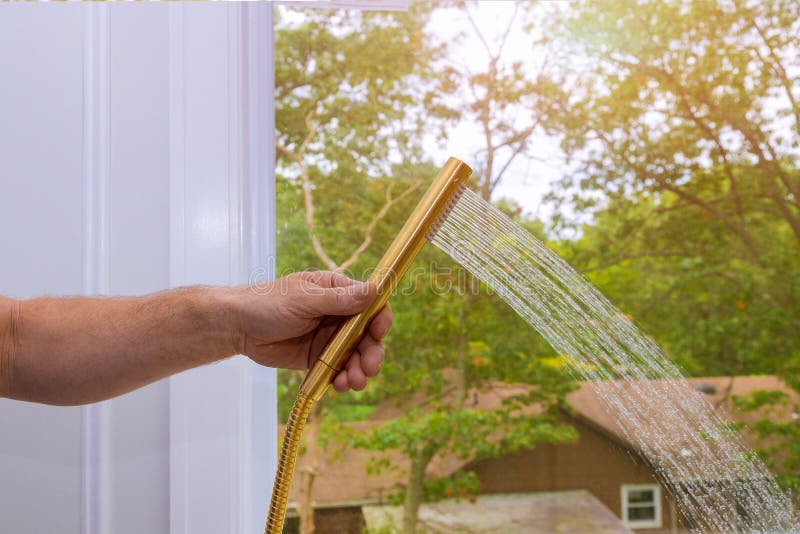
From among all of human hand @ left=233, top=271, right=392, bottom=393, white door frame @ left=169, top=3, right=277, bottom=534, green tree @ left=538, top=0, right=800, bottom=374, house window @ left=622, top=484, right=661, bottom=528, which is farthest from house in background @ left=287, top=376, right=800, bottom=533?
human hand @ left=233, top=271, right=392, bottom=393

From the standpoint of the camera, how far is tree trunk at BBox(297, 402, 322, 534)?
42.9 inches

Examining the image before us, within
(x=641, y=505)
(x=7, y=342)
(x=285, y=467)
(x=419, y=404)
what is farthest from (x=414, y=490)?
(x=7, y=342)

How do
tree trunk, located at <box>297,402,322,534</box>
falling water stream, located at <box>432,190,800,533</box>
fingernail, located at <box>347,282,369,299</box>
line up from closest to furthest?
fingernail, located at <box>347,282,369,299</box>
falling water stream, located at <box>432,190,800,533</box>
tree trunk, located at <box>297,402,322,534</box>

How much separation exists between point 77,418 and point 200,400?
158mm

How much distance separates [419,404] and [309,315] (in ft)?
1.88

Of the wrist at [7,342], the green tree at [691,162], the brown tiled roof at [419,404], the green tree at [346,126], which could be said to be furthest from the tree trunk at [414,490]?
the wrist at [7,342]

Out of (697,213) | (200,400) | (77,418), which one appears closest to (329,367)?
(200,400)

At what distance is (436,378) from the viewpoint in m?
1.17

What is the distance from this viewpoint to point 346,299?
23.8 inches

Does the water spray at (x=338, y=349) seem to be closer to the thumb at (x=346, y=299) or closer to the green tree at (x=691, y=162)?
the thumb at (x=346, y=299)

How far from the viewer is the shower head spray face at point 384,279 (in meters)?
0.60

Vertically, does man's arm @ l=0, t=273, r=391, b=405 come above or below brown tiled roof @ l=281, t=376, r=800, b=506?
above

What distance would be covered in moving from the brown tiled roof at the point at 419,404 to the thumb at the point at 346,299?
573 mm

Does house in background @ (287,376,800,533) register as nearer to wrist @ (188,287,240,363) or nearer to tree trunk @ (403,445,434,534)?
tree trunk @ (403,445,434,534)
